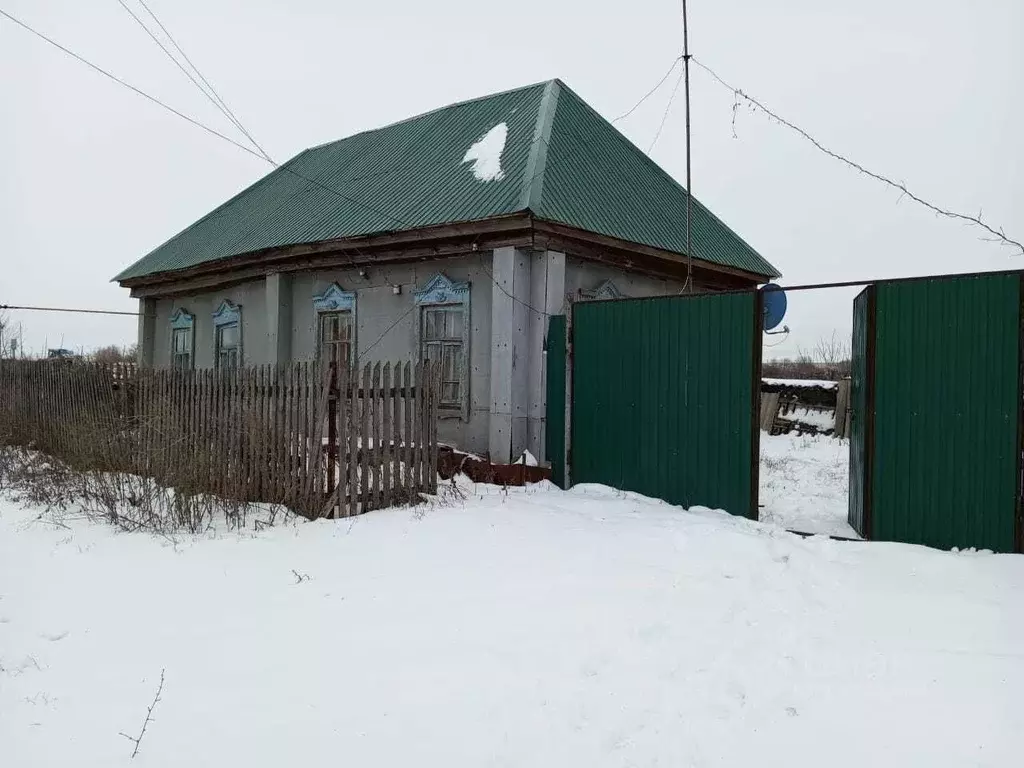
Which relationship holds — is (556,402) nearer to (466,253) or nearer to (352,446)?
(466,253)

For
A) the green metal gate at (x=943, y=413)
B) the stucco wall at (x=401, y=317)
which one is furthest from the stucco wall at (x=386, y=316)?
the green metal gate at (x=943, y=413)

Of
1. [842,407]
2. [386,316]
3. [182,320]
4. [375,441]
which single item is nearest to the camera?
[375,441]

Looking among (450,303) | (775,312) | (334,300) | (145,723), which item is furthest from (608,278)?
(145,723)

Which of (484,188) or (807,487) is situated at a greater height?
(484,188)

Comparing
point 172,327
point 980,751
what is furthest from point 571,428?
point 172,327

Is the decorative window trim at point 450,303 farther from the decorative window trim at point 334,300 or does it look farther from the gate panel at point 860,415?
the gate panel at point 860,415

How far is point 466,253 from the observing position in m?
9.91

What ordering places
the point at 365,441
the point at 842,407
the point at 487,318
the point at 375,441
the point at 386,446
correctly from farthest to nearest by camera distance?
the point at 842,407
the point at 487,318
the point at 386,446
the point at 375,441
the point at 365,441

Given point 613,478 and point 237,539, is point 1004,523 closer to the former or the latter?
point 613,478

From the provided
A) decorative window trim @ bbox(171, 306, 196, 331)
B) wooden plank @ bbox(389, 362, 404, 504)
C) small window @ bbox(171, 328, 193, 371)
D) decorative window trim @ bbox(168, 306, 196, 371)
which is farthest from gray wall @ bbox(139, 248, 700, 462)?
small window @ bbox(171, 328, 193, 371)

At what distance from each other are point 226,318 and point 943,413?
497 inches

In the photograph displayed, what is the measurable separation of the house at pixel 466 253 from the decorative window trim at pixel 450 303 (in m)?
0.03

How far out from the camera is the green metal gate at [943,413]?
20.1ft

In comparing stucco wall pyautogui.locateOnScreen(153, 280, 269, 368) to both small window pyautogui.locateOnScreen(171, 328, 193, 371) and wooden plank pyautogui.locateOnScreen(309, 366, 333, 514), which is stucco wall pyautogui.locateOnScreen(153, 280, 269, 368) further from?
wooden plank pyautogui.locateOnScreen(309, 366, 333, 514)
